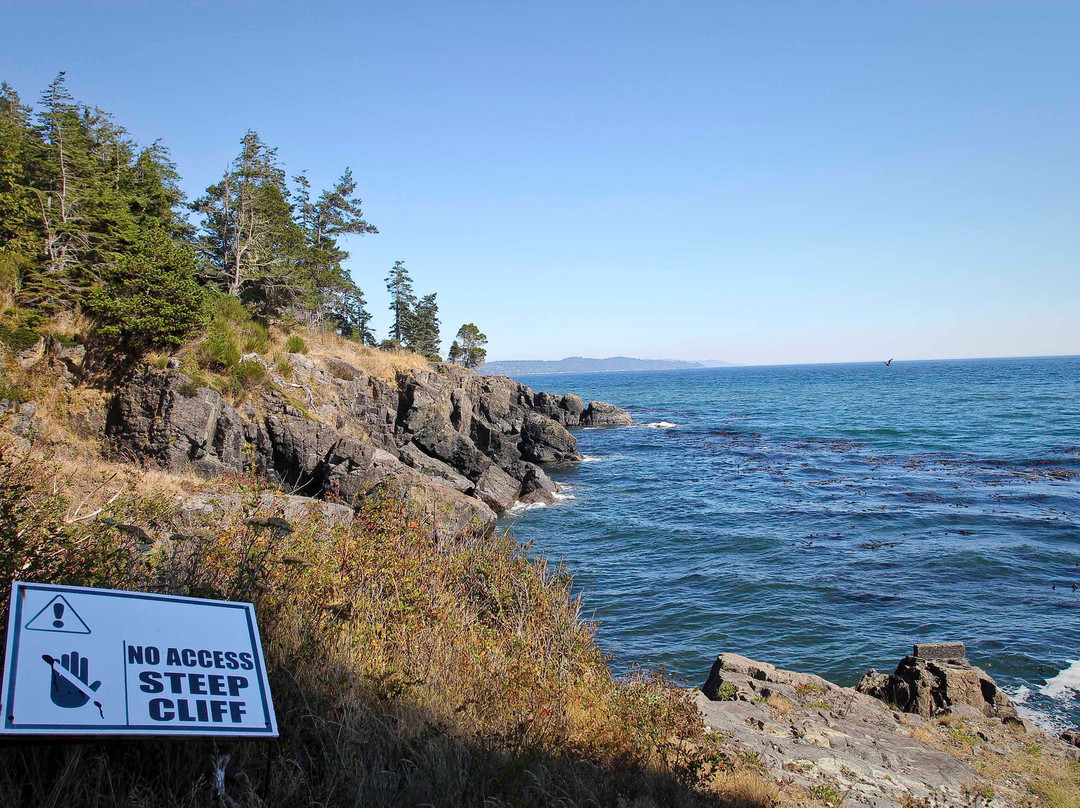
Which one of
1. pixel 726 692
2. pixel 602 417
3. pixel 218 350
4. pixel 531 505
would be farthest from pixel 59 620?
pixel 602 417

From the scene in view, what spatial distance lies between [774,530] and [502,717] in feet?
65.4

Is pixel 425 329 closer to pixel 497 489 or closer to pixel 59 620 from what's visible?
pixel 497 489

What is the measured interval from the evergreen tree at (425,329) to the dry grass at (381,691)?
5220cm

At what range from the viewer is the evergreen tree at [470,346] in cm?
7294

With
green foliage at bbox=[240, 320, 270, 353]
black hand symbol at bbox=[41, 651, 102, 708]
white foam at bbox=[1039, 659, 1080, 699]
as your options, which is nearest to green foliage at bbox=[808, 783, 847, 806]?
black hand symbol at bbox=[41, 651, 102, 708]

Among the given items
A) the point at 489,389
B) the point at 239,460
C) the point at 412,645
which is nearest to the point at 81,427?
the point at 239,460

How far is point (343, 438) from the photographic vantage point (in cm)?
1912

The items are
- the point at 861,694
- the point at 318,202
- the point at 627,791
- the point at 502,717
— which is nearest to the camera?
the point at 627,791

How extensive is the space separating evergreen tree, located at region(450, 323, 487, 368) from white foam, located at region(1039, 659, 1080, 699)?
6400cm

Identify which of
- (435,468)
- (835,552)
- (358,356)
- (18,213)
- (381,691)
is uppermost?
(18,213)

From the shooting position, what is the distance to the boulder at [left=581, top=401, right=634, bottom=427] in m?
62.2

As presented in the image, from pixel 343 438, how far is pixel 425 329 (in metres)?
44.4

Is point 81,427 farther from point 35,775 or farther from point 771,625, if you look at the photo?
point 771,625

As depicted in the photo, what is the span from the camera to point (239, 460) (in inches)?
675
